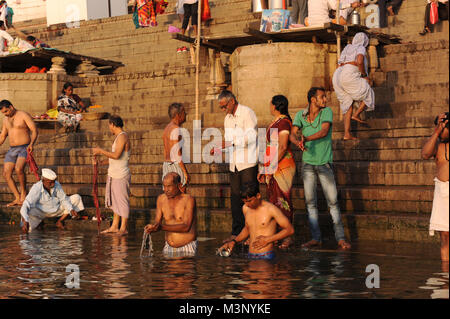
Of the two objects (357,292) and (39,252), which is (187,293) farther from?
(39,252)

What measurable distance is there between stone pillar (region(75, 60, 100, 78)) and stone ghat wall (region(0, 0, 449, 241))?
1.51 ft

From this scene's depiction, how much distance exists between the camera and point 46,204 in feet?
36.5

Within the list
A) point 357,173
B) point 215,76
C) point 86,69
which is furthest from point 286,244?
point 86,69

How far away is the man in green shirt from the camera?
28.0 ft

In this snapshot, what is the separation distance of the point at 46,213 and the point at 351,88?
4.70 m

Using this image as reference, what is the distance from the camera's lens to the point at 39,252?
8.73 m

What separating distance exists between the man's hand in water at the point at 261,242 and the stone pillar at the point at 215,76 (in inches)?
327

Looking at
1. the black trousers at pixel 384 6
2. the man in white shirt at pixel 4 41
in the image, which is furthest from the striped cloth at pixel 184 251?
the man in white shirt at pixel 4 41

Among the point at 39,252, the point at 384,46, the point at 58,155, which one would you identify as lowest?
the point at 39,252

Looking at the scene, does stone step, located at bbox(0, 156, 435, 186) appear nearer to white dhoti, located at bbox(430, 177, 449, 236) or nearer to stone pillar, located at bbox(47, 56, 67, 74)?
white dhoti, located at bbox(430, 177, 449, 236)

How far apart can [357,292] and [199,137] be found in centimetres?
779

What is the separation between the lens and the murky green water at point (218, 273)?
607 centimetres
